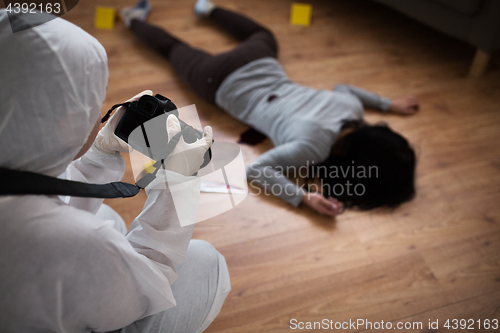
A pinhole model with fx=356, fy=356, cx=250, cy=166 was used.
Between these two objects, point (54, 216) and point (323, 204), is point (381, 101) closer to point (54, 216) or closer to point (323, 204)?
point (323, 204)

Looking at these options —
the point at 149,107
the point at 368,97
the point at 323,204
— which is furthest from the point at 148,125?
the point at 368,97

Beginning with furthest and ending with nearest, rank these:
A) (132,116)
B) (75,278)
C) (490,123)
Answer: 1. (490,123)
2. (132,116)
3. (75,278)

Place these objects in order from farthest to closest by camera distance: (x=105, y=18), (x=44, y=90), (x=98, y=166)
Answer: (x=105, y=18)
(x=98, y=166)
(x=44, y=90)

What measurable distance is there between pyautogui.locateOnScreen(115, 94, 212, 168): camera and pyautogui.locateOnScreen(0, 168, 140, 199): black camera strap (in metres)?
0.09

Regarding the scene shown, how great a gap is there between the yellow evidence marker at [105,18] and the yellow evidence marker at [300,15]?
813 mm

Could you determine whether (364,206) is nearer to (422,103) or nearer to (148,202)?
(422,103)

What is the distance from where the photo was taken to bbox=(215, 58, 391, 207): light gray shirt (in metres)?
1.09

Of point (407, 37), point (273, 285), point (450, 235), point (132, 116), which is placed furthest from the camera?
point (407, 37)

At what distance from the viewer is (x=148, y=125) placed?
570 millimetres

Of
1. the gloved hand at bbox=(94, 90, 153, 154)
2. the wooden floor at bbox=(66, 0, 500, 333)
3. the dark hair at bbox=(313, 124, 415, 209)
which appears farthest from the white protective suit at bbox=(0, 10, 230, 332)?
the dark hair at bbox=(313, 124, 415, 209)

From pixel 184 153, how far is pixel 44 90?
0.76ft

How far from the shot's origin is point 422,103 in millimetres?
1384

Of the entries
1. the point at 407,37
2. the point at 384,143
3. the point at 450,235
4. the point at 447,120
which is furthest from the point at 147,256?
the point at 407,37

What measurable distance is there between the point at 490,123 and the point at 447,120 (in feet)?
0.51
